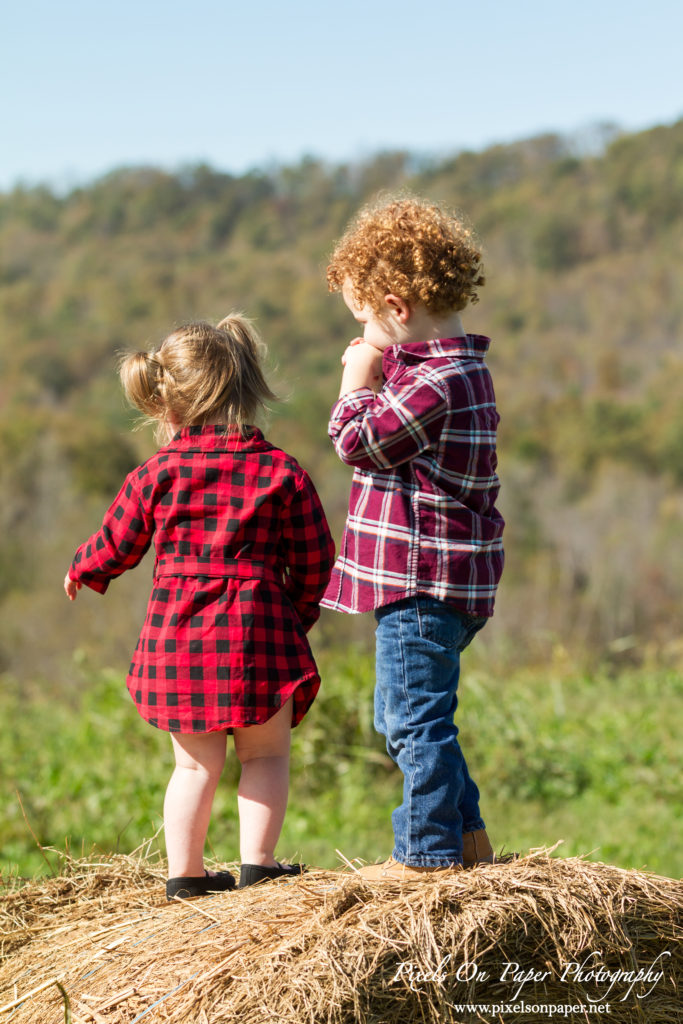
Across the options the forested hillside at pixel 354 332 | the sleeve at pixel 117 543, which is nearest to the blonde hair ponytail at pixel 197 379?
the sleeve at pixel 117 543

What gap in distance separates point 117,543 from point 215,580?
1.06 ft

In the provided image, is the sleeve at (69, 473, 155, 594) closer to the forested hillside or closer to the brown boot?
the brown boot

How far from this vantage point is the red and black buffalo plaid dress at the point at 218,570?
259 cm

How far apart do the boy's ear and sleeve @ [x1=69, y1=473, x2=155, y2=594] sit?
32.1 inches

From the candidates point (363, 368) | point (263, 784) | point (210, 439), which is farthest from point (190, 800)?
point (363, 368)

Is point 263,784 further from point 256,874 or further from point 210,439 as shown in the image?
point 210,439

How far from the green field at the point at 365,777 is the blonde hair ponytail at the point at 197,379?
10.1 ft

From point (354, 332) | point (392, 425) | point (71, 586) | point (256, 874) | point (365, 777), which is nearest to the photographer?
point (392, 425)

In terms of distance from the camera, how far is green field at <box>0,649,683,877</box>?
18.3ft

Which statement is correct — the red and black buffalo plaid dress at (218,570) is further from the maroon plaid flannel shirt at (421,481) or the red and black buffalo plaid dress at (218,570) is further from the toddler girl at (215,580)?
the maroon plaid flannel shirt at (421,481)

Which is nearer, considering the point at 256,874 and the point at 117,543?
the point at 256,874

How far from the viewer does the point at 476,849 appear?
106 inches

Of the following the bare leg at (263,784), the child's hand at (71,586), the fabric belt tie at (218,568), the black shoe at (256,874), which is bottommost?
the black shoe at (256,874)

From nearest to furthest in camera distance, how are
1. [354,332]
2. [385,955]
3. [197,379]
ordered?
[385,955] < [197,379] < [354,332]
